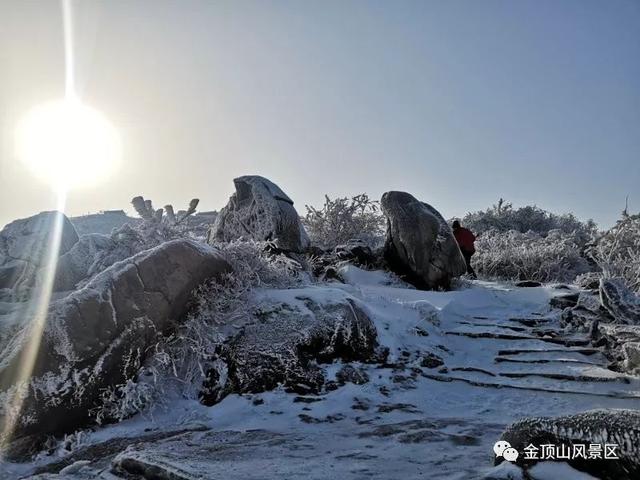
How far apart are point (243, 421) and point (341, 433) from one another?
97 centimetres

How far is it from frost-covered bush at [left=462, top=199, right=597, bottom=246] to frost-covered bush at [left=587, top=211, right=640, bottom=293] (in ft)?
43.9

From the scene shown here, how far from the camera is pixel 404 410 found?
4.52m

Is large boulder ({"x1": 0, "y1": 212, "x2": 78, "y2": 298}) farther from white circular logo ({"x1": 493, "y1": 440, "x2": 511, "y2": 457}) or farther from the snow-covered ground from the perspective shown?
white circular logo ({"x1": 493, "y1": 440, "x2": 511, "y2": 457})

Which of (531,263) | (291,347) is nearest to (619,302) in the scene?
(291,347)

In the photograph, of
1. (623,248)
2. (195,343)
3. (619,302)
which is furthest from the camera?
(623,248)

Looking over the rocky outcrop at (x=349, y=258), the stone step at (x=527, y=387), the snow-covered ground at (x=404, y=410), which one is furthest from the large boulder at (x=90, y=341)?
the rocky outcrop at (x=349, y=258)

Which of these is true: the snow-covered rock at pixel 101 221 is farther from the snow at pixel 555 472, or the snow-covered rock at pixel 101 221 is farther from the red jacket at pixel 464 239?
the snow at pixel 555 472

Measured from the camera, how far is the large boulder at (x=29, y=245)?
6809mm

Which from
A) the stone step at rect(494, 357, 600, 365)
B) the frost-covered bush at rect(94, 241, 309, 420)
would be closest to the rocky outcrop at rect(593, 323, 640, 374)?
the stone step at rect(494, 357, 600, 365)

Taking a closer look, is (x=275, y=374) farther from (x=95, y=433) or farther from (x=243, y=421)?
(x=95, y=433)

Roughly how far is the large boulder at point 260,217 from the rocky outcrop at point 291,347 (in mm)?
3185

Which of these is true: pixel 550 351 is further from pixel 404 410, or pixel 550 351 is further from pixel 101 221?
pixel 101 221

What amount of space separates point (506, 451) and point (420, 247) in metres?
7.19

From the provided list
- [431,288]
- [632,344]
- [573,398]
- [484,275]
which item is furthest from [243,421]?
[484,275]
